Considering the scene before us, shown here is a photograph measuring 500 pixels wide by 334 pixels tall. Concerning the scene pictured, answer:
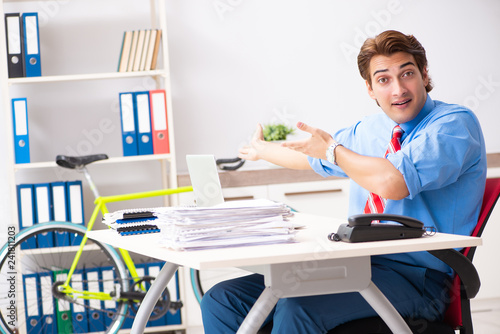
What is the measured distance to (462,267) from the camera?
4.58 feet

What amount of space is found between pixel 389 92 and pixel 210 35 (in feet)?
6.63

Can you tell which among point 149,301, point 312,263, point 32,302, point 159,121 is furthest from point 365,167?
point 32,302

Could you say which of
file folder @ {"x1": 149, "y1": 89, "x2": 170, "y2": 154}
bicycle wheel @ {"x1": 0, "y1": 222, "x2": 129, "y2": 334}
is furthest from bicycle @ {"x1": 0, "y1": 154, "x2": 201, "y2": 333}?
file folder @ {"x1": 149, "y1": 89, "x2": 170, "y2": 154}

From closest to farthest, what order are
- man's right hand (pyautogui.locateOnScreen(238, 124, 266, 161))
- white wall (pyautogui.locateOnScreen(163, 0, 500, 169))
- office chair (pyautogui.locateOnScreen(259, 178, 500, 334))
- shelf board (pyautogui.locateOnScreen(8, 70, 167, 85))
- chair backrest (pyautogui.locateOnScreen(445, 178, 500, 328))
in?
office chair (pyautogui.locateOnScreen(259, 178, 500, 334))
chair backrest (pyautogui.locateOnScreen(445, 178, 500, 328))
man's right hand (pyautogui.locateOnScreen(238, 124, 266, 161))
shelf board (pyautogui.locateOnScreen(8, 70, 167, 85))
white wall (pyautogui.locateOnScreen(163, 0, 500, 169))

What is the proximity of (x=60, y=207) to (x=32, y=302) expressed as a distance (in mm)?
525

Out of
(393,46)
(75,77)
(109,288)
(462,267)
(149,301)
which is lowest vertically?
(109,288)

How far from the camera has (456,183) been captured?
1636 millimetres

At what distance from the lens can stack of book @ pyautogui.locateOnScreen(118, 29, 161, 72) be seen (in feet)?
10.6

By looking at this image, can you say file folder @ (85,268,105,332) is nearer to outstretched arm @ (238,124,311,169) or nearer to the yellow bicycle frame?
the yellow bicycle frame

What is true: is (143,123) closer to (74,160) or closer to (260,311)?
(74,160)

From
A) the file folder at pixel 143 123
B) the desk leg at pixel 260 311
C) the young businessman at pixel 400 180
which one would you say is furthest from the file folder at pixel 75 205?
the desk leg at pixel 260 311

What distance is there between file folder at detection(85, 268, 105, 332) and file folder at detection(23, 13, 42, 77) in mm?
1069

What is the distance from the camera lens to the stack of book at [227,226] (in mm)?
1264

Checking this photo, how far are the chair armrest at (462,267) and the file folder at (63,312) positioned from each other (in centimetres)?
233
